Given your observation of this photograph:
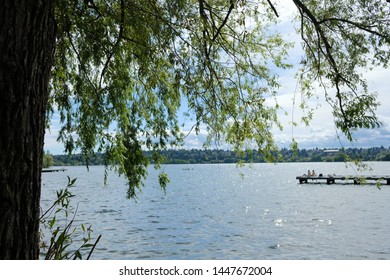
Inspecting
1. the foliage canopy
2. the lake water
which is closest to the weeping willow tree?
the foliage canopy

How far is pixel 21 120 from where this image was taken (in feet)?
8.57

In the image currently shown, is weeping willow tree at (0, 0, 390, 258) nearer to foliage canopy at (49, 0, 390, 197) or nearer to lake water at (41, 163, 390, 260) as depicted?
foliage canopy at (49, 0, 390, 197)

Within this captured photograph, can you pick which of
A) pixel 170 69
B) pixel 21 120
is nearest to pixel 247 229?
pixel 170 69

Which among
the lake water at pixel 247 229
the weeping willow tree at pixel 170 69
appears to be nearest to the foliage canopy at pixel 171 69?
the weeping willow tree at pixel 170 69

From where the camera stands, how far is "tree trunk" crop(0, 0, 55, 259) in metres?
2.55

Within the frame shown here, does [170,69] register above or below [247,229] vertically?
above

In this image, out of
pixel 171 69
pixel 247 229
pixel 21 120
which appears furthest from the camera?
pixel 247 229

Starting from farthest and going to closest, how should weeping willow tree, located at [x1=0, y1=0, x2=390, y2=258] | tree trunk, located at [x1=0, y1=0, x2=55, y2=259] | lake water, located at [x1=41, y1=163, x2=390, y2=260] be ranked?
lake water, located at [x1=41, y1=163, x2=390, y2=260] < weeping willow tree, located at [x1=0, y1=0, x2=390, y2=258] < tree trunk, located at [x1=0, y1=0, x2=55, y2=259]

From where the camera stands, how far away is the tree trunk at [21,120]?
2.55 metres

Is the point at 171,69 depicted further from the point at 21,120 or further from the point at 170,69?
the point at 21,120

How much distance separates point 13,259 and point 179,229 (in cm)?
2526

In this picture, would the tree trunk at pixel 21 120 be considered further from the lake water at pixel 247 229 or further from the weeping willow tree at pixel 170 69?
the lake water at pixel 247 229

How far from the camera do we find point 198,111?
22.7 ft
